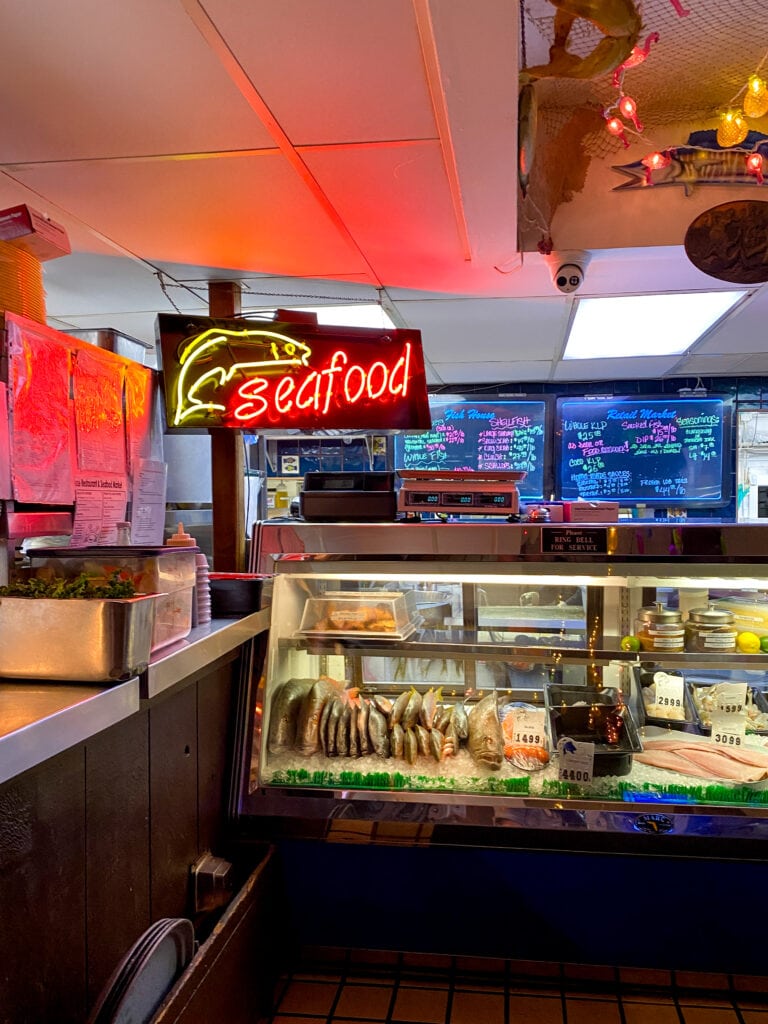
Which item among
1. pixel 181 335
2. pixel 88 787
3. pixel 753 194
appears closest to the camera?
pixel 88 787

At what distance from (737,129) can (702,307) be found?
1395 mm

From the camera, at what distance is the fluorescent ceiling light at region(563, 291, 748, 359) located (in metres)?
3.99

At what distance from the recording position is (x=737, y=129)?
2826 mm

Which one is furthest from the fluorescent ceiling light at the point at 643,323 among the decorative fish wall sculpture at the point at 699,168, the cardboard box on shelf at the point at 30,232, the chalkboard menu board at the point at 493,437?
the cardboard box on shelf at the point at 30,232

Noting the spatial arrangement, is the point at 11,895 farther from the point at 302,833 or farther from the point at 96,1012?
the point at 302,833

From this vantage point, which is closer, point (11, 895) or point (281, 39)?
point (11, 895)

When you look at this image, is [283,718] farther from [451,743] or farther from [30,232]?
[30,232]

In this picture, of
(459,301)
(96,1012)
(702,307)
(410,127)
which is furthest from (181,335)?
(702,307)

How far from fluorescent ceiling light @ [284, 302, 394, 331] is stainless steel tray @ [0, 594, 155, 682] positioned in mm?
2780

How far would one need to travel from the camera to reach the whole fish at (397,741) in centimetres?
265

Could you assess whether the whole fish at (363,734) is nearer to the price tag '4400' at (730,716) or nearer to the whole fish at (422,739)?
the whole fish at (422,739)

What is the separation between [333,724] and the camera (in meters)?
2.69

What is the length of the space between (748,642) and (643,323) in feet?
8.22

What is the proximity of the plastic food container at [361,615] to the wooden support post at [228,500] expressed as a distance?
2.09 ft
